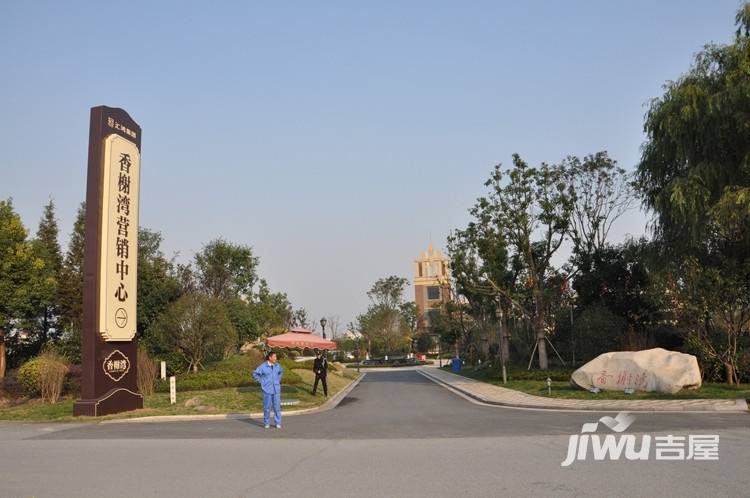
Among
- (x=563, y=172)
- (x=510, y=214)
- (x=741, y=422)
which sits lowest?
(x=741, y=422)

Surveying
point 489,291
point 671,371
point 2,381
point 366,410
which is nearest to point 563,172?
point 489,291

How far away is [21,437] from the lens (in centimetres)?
1291

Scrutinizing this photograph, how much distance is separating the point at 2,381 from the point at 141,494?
21.4 meters

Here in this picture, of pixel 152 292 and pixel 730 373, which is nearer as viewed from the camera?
pixel 730 373

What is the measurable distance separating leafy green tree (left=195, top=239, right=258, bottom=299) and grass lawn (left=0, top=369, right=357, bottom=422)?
22.0 meters

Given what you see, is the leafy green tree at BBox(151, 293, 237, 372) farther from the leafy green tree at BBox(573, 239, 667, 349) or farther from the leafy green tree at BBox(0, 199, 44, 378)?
the leafy green tree at BBox(573, 239, 667, 349)

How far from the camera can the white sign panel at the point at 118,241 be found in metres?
16.9

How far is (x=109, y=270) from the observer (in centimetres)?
1695

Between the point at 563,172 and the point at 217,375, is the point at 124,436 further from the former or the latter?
the point at 563,172

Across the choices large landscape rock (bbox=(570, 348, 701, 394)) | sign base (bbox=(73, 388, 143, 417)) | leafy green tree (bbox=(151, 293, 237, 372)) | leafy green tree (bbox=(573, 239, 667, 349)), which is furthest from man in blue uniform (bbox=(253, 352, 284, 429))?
leafy green tree (bbox=(573, 239, 667, 349))

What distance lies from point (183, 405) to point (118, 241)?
5095 millimetres

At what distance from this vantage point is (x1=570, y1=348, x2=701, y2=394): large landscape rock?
63.2 feet

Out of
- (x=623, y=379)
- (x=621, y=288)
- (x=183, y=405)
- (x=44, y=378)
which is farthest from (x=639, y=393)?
(x=44, y=378)

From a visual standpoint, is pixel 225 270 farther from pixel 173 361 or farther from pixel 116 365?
pixel 116 365
